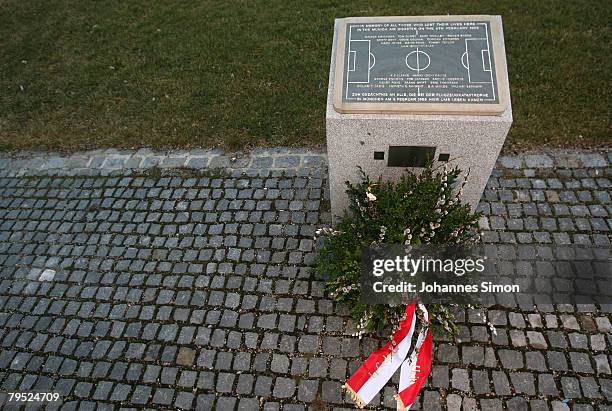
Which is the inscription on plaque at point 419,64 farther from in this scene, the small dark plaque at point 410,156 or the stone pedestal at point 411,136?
the small dark plaque at point 410,156

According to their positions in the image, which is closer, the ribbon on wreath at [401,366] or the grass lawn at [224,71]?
the ribbon on wreath at [401,366]

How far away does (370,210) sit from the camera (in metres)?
4.10

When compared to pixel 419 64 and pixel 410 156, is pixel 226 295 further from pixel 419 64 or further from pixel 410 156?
pixel 419 64

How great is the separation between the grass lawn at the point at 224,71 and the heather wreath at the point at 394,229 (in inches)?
92.4

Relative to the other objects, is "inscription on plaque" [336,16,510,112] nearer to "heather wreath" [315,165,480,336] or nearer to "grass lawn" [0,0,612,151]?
"heather wreath" [315,165,480,336]

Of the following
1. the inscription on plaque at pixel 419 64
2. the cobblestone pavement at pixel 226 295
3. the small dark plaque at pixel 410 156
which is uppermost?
the inscription on plaque at pixel 419 64

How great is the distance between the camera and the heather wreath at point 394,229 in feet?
12.6

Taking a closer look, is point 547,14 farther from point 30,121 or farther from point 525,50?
point 30,121

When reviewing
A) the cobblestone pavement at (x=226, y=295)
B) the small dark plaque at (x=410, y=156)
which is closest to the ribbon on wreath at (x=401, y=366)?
the cobblestone pavement at (x=226, y=295)

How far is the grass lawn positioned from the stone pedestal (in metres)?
1.97

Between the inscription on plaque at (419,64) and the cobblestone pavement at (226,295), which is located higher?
the inscription on plaque at (419,64)

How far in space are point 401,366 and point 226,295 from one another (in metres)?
1.92

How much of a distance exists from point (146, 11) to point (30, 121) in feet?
12.1

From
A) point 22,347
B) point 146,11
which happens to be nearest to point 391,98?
point 22,347
